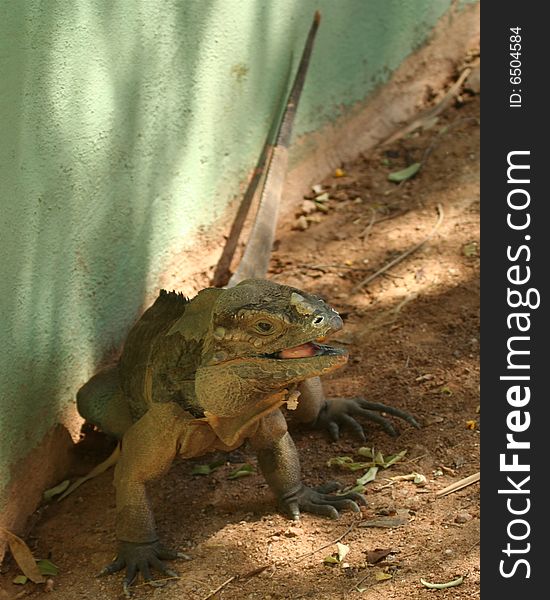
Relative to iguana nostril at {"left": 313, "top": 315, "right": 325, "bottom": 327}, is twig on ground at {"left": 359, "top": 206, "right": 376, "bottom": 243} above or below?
above

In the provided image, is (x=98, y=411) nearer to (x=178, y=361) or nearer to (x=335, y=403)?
(x=178, y=361)

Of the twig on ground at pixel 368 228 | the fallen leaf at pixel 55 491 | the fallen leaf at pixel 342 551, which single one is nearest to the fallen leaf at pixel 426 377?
the fallen leaf at pixel 342 551

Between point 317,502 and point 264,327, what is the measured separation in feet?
3.42

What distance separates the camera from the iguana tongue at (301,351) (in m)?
3.60

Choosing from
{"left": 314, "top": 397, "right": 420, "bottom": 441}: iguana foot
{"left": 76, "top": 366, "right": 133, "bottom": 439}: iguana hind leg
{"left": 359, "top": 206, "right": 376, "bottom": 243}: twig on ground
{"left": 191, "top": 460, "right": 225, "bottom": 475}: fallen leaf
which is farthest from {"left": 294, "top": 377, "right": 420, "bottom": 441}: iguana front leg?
{"left": 359, "top": 206, "right": 376, "bottom": 243}: twig on ground

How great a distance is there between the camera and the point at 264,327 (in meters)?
3.61

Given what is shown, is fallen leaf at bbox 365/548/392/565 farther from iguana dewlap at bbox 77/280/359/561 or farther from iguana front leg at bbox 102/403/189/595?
iguana front leg at bbox 102/403/189/595

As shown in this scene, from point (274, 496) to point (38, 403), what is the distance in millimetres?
1063

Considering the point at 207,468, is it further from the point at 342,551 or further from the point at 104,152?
the point at 104,152

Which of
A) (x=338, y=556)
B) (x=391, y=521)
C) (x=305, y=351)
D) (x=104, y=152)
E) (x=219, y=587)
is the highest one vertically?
(x=104, y=152)

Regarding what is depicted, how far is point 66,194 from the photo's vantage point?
14.8ft

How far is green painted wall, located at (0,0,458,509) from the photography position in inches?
167

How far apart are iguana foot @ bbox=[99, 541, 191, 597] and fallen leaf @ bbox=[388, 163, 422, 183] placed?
10.3 ft

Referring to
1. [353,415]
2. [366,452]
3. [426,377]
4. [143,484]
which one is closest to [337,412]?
[353,415]
